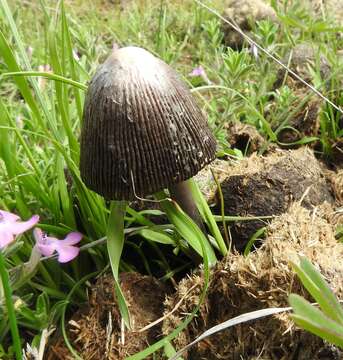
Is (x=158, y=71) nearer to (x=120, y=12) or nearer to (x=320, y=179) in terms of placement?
(x=320, y=179)

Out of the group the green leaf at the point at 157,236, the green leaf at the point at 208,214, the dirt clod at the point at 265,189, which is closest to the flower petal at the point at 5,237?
Result: the green leaf at the point at 157,236

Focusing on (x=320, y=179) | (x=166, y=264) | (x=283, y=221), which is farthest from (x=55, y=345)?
(x=320, y=179)

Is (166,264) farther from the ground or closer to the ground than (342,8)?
closer to the ground

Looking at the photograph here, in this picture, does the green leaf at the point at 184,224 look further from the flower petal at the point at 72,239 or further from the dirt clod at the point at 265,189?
the flower petal at the point at 72,239

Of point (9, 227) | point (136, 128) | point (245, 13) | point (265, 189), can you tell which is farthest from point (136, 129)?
point (245, 13)

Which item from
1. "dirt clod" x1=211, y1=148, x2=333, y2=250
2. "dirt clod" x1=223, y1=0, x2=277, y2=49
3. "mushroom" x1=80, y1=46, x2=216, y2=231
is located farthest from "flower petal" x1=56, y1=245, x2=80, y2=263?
"dirt clod" x1=223, y1=0, x2=277, y2=49

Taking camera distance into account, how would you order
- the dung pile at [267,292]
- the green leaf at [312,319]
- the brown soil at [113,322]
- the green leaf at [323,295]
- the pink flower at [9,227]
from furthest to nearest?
1. the brown soil at [113,322]
2. the pink flower at [9,227]
3. the dung pile at [267,292]
4. the green leaf at [323,295]
5. the green leaf at [312,319]

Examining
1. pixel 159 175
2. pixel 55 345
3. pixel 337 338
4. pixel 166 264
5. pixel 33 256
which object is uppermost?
pixel 159 175
